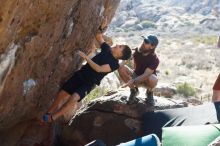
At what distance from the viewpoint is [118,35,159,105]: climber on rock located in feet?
28.4

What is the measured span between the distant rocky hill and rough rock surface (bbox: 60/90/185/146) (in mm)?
45030

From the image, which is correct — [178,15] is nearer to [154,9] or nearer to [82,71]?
[154,9]

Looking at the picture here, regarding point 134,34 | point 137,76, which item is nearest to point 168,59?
point 134,34

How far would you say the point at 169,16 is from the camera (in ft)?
222

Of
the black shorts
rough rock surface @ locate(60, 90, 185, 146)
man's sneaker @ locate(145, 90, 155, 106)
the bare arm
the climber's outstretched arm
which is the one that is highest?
the climber's outstretched arm

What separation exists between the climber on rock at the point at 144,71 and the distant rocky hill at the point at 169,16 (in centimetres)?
4504

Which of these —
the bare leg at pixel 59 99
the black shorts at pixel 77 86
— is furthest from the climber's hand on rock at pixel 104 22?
the bare leg at pixel 59 99

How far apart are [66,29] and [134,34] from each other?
44.6m

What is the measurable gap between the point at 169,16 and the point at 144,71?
60.0m

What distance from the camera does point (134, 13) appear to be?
72.7 metres

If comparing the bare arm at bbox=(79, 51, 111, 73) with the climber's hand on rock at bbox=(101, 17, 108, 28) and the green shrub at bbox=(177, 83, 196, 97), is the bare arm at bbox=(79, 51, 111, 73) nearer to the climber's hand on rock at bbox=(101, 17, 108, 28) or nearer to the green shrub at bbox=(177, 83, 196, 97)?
the climber's hand on rock at bbox=(101, 17, 108, 28)

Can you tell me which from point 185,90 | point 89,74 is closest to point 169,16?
point 185,90

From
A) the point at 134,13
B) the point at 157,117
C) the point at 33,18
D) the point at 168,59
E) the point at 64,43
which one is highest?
the point at 33,18

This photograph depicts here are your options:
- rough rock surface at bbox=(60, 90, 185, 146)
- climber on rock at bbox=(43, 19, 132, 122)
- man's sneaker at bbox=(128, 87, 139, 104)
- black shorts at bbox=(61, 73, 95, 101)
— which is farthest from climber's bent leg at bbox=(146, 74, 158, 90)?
black shorts at bbox=(61, 73, 95, 101)
